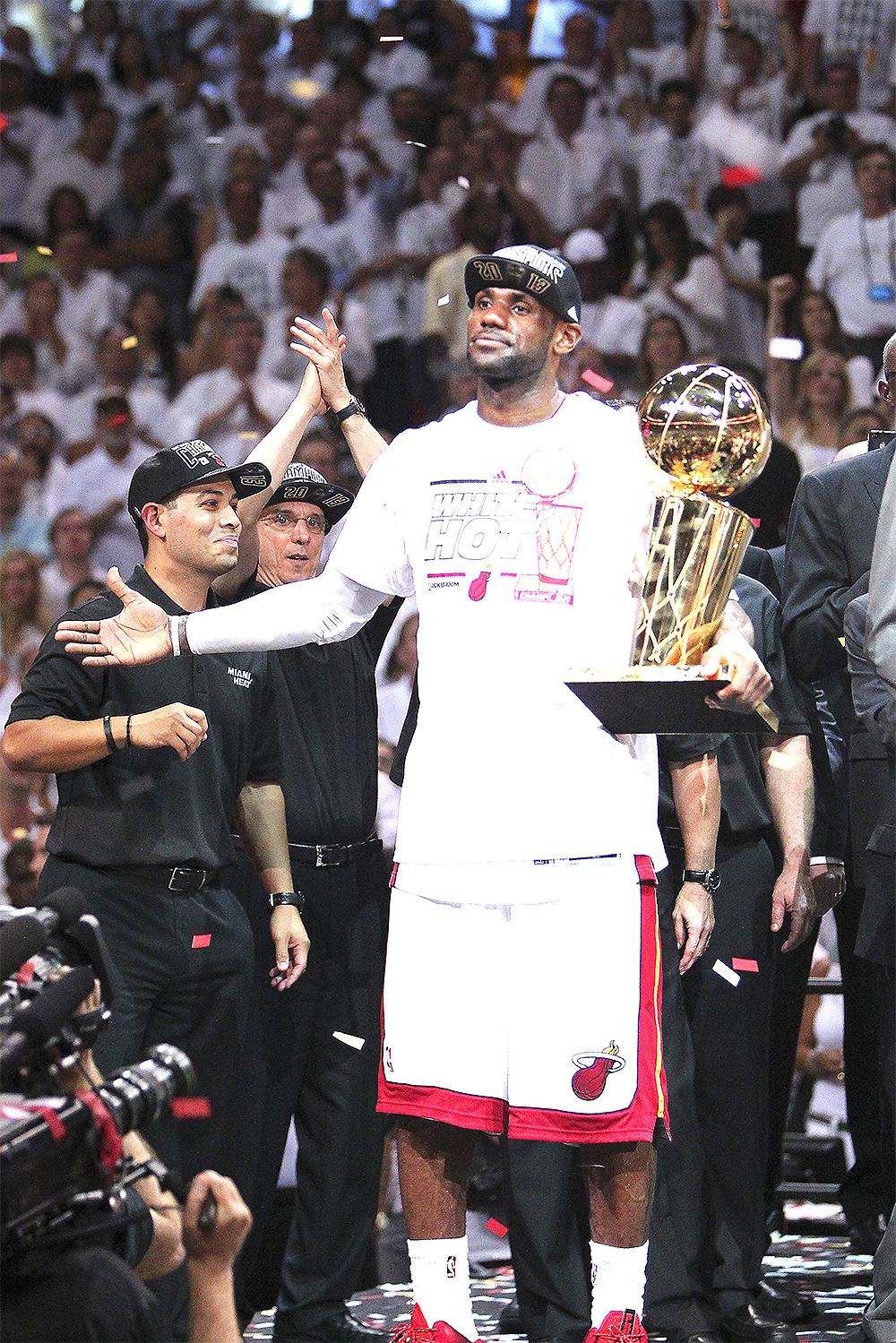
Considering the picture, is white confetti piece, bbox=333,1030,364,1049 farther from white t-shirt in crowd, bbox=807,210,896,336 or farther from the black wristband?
white t-shirt in crowd, bbox=807,210,896,336

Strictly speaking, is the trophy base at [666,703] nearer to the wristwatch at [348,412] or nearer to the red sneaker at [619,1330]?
the red sneaker at [619,1330]

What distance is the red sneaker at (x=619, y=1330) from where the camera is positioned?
3148 mm

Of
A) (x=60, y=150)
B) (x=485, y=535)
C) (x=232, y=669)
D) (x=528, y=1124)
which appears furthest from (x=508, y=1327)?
(x=60, y=150)

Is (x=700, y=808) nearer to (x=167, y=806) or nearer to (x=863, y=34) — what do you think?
(x=167, y=806)

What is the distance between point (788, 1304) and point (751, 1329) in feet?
0.74

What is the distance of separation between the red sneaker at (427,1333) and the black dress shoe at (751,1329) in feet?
2.75

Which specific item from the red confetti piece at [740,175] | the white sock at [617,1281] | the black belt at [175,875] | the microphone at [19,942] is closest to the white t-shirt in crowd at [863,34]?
the red confetti piece at [740,175]

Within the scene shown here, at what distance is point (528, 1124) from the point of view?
3.18 m

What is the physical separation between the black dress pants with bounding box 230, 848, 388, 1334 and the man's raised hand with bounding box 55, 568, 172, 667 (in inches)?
38.3

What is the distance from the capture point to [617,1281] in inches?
126

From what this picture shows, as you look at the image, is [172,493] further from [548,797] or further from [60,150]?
[60,150]

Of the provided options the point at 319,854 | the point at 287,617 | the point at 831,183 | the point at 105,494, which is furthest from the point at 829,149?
→ the point at 287,617

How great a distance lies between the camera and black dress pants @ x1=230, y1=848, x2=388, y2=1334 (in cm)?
409

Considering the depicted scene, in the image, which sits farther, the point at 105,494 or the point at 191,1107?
the point at 105,494
